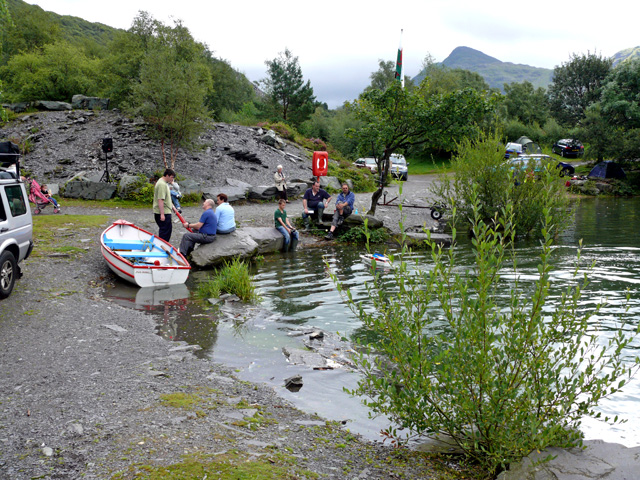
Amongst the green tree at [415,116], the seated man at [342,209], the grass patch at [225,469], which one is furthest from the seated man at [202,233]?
the grass patch at [225,469]

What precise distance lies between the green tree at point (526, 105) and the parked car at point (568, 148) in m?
11.2

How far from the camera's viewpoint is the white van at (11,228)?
921 cm

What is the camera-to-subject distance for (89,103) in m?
37.4

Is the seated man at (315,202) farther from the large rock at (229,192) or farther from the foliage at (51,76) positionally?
the foliage at (51,76)

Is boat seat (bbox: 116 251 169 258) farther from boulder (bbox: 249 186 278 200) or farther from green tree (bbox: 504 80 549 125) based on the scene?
green tree (bbox: 504 80 549 125)

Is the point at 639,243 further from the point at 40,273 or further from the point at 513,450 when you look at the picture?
the point at 40,273

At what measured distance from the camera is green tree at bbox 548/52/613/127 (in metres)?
62.2

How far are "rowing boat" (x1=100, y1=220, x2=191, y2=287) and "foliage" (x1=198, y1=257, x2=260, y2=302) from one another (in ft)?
3.30

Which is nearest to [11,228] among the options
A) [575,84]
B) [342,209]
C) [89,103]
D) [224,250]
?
[224,250]

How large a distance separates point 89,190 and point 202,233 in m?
12.6


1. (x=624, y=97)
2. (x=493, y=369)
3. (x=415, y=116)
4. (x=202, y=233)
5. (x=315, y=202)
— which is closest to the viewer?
(x=493, y=369)

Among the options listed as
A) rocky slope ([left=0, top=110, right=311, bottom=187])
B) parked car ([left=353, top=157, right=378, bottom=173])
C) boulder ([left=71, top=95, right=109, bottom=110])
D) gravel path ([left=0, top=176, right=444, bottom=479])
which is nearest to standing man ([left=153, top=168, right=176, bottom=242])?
gravel path ([left=0, top=176, right=444, bottom=479])

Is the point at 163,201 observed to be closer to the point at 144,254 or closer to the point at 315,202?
the point at 144,254

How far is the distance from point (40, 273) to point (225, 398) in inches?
320
